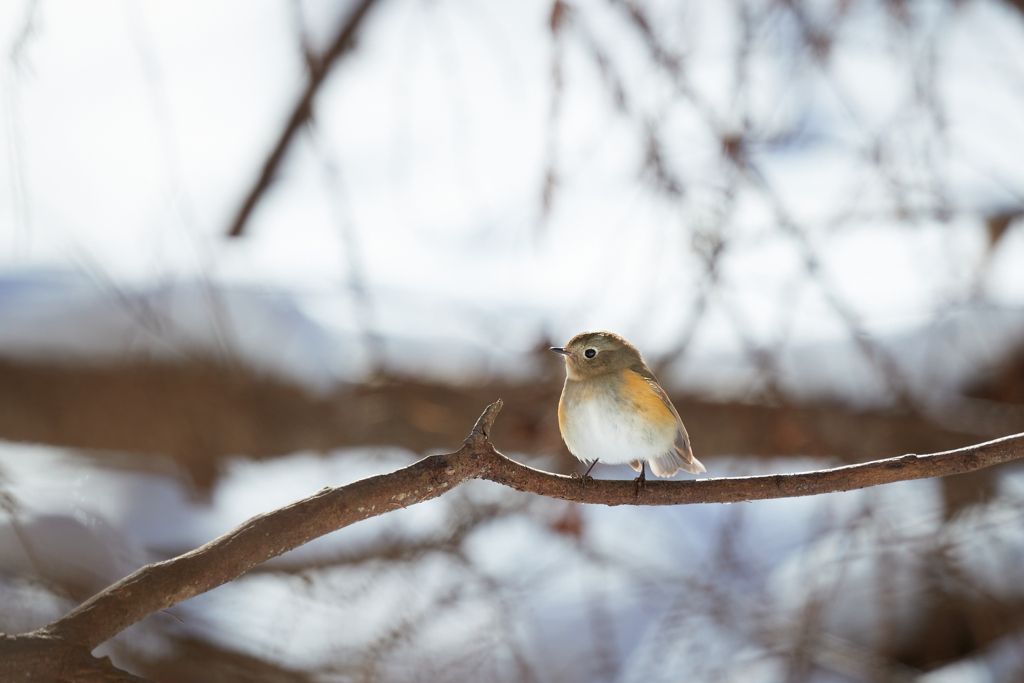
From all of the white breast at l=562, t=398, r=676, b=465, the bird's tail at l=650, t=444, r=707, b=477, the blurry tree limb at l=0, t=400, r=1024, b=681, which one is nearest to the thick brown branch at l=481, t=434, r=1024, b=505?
the blurry tree limb at l=0, t=400, r=1024, b=681

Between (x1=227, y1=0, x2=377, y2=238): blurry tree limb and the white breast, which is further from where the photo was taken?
(x1=227, y1=0, x2=377, y2=238): blurry tree limb

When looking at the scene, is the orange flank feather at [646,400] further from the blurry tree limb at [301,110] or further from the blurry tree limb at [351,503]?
the blurry tree limb at [301,110]

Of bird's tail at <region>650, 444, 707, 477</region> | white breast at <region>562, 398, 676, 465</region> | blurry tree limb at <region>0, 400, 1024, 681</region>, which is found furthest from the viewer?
bird's tail at <region>650, 444, 707, 477</region>

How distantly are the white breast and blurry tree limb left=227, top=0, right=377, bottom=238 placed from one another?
84cm

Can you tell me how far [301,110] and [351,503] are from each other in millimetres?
1748

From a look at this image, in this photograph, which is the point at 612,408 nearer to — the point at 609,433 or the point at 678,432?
the point at 609,433

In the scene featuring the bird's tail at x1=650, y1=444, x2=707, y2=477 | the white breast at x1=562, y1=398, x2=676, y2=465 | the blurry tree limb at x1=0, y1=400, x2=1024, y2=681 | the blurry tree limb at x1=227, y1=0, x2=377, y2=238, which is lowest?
the blurry tree limb at x1=0, y1=400, x2=1024, y2=681

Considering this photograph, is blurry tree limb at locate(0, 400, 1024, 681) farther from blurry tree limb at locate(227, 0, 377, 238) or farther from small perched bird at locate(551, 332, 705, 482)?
blurry tree limb at locate(227, 0, 377, 238)

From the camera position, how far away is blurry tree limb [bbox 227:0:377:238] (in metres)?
1.67

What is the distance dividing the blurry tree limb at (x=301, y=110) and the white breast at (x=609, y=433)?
0.84m

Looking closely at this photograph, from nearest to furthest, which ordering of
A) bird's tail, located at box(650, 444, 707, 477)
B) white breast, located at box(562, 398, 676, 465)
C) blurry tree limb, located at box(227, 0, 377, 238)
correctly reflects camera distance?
white breast, located at box(562, 398, 676, 465) → bird's tail, located at box(650, 444, 707, 477) → blurry tree limb, located at box(227, 0, 377, 238)

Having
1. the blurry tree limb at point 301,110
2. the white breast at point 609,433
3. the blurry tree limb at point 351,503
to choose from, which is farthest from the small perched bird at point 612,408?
the blurry tree limb at point 301,110

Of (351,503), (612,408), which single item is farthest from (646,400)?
(351,503)

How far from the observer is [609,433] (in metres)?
1.21
